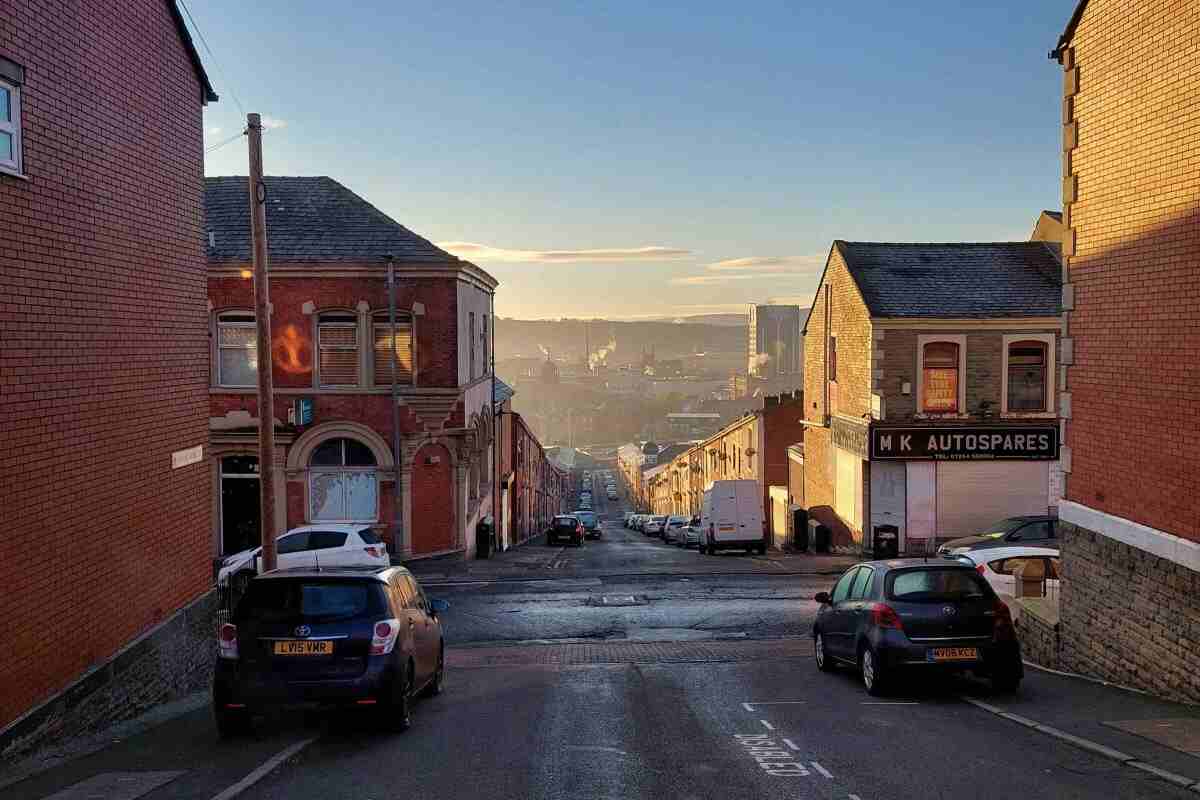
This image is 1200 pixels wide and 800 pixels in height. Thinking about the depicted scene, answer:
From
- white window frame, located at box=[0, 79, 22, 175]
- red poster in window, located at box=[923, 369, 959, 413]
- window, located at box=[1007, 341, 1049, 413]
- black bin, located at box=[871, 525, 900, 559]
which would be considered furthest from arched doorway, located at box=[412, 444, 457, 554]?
white window frame, located at box=[0, 79, 22, 175]

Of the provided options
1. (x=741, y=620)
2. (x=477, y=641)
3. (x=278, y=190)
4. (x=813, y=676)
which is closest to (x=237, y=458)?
(x=278, y=190)

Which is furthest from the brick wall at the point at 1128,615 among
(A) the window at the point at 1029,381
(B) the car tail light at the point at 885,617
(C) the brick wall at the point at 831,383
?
(A) the window at the point at 1029,381

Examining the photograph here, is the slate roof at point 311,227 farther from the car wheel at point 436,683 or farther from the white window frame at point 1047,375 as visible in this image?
the car wheel at point 436,683

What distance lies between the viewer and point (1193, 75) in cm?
1220

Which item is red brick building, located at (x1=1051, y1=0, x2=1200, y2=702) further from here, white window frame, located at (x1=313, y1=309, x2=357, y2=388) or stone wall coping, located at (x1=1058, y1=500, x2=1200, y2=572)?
white window frame, located at (x1=313, y1=309, x2=357, y2=388)

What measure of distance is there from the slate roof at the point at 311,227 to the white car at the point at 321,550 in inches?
373

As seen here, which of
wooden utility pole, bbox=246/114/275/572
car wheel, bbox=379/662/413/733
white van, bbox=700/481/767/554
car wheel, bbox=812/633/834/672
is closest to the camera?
car wheel, bbox=379/662/413/733

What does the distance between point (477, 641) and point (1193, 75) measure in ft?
47.9

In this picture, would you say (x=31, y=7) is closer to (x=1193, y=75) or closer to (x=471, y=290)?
(x=1193, y=75)

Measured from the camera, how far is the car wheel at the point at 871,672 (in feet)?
44.5

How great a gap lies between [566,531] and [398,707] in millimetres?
42039

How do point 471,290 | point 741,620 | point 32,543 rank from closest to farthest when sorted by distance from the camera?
point 32,543, point 741,620, point 471,290

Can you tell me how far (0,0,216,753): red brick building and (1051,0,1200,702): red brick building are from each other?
37.8 feet

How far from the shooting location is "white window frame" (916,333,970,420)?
3391cm
